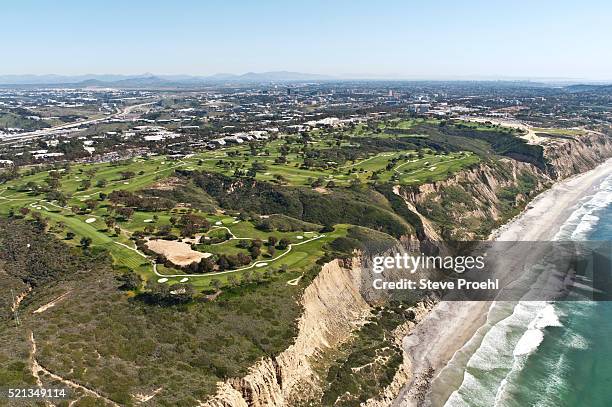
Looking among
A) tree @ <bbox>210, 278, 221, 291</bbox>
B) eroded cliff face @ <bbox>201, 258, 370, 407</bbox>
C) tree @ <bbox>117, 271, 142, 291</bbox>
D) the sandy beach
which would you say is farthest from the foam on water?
tree @ <bbox>117, 271, 142, 291</bbox>

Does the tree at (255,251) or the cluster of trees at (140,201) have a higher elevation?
the cluster of trees at (140,201)

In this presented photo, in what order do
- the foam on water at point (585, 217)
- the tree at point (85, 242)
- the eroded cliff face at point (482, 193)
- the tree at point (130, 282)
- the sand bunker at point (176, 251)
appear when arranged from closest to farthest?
the tree at point (130, 282) < the sand bunker at point (176, 251) < the tree at point (85, 242) < the eroded cliff face at point (482, 193) < the foam on water at point (585, 217)

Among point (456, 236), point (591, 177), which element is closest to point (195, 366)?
point (456, 236)

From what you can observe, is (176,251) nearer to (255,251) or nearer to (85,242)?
(255,251)

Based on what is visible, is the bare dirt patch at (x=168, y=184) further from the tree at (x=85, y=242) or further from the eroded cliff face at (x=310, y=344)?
the eroded cliff face at (x=310, y=344)

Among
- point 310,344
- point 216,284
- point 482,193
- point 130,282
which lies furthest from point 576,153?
point 130,282

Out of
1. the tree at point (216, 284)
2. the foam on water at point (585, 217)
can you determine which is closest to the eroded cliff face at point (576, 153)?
the foam on water at point (585, 217)
